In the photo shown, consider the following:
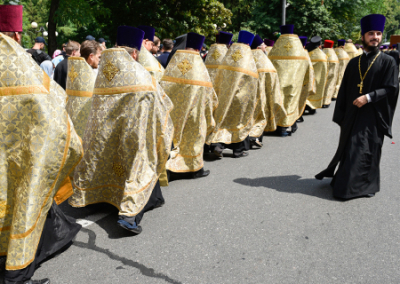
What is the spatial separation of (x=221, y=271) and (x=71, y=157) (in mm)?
1489

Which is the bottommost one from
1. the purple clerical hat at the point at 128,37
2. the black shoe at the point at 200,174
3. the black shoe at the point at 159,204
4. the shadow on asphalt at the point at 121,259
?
the black shoe at the point at 200,174

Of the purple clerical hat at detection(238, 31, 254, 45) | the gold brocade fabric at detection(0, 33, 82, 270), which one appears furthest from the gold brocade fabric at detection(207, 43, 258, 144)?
the gold brocade fabric at detection(0, 33, 82, 270)

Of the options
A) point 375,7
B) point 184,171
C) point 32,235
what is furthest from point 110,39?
point 375,7

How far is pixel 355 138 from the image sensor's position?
4621 millimetres

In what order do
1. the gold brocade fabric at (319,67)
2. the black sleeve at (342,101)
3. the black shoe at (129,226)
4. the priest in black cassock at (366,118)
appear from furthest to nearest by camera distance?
the gold brocade fabric at (319,67)
the black sleeve at (342,101)
the priest in black cassock at (366,118)
the black shoe at (129,226)

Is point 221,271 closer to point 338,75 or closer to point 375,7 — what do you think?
point 338,75

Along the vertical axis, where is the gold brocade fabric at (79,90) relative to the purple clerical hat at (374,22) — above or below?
below

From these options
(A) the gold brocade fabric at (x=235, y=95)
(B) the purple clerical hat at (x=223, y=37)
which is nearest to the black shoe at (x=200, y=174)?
(A) the gold brocade fabric at (x=235, y=95)

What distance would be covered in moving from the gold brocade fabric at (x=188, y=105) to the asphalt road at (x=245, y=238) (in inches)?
14.3

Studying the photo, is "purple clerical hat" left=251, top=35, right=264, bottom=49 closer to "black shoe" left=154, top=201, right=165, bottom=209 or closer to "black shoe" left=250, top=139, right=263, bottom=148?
"black shoe" left=250, top=139, right=263, bottom=148

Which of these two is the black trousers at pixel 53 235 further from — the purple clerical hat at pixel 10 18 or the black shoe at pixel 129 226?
the purple clerical hat at pixel 10 18

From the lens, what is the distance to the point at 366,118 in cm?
462

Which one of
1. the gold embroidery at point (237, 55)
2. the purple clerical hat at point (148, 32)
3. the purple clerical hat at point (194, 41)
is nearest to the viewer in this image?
the purple clerical hat at point (194, 41)

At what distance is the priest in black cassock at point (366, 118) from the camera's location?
4.47 meters
